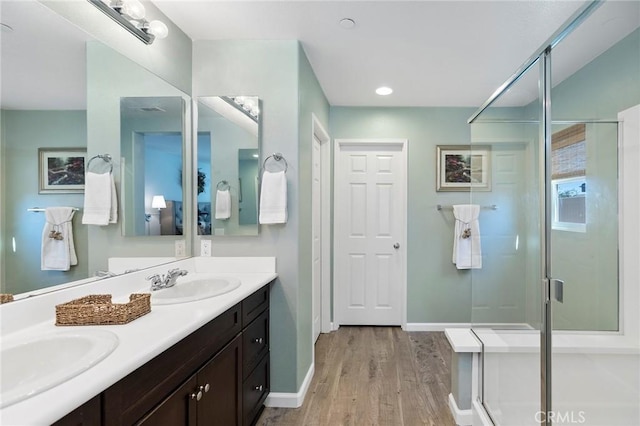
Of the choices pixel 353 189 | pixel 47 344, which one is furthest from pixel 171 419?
pixel 353 189

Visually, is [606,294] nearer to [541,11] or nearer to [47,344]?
[541,11]

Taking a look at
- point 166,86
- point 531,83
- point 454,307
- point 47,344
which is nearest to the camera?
point 47,344

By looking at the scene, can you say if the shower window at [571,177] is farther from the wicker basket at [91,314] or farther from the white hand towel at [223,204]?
the wicker basket at [91,314]

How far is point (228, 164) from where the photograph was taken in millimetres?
2203

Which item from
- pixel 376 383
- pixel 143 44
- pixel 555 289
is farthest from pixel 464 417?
pixel 143 44

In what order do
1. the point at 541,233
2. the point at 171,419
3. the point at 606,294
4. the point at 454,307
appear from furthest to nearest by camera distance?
the point at 454,307 → the point at 606,294 → the point at 541,233 → the point at 171,419

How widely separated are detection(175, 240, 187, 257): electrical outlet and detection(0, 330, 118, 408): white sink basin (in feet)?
3.42

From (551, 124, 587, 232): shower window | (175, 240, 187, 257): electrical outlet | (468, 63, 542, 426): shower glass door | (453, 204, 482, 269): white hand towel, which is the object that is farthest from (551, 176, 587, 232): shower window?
(175, 240, 187, 257): electrical outlet

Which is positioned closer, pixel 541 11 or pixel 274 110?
pixel 541 11

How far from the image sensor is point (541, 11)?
1.86 metres

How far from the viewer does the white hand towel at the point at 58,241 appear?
3.96ft

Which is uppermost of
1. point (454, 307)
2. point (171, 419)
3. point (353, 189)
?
point (353, 189)

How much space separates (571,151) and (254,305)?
2.19m

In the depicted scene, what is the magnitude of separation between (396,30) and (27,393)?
2.34 meters
